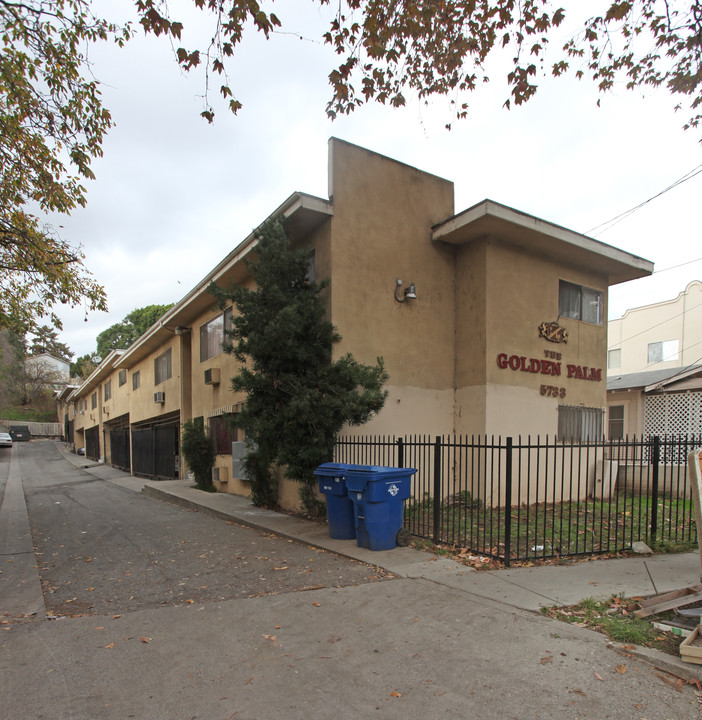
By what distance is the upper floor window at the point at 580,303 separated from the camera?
38.9 ft

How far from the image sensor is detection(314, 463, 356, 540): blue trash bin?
7.22 metres

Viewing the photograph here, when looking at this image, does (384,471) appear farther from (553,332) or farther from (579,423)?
(579,423)

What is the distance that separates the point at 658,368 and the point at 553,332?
840 inches

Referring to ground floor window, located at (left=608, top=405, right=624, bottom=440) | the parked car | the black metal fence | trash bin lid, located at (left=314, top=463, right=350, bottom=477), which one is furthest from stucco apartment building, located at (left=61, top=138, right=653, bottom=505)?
the parked car

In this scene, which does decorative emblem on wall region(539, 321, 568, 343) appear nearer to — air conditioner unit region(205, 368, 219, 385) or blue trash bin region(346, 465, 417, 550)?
blue trash bin region(346, 465, 417, 550)

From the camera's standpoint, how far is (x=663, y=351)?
28750mm

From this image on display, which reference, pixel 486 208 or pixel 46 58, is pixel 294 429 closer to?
pixel 486 208

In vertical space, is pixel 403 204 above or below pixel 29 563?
above

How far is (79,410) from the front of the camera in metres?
44.8

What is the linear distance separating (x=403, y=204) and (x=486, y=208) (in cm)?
181

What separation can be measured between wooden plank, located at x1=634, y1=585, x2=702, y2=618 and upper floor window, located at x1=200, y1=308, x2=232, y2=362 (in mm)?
10753

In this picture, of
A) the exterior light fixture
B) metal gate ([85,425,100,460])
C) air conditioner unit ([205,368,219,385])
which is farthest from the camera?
metal gate ([85,425,100,460])

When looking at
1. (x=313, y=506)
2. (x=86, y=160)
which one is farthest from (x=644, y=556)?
(x=86, y=160)

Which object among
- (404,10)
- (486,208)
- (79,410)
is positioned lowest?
(79,410)
